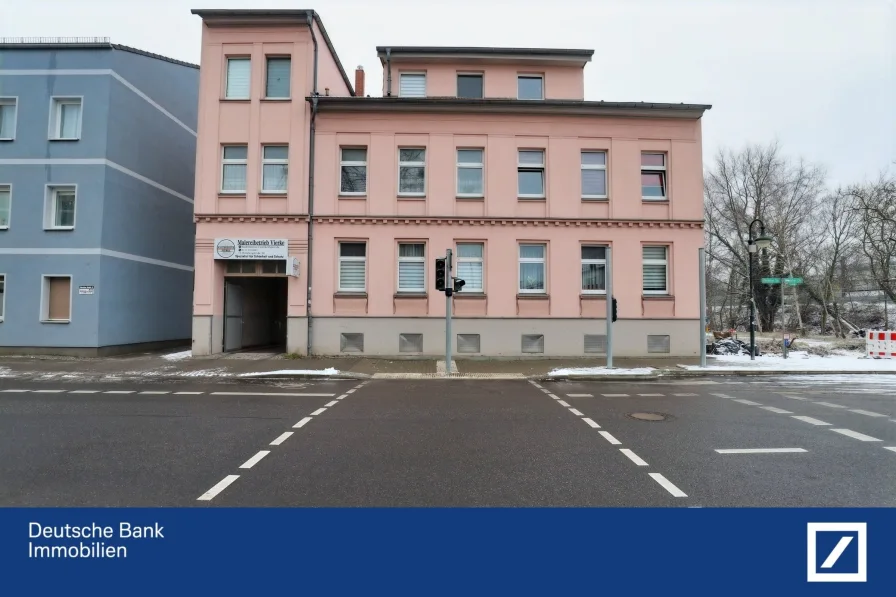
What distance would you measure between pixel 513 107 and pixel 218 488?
52.8 ft

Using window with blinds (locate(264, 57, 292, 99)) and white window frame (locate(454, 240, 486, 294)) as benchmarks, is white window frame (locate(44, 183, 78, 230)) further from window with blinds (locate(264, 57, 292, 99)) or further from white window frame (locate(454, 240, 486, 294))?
white window frame (locate(454, 240, 486, 294))

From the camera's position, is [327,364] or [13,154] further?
[13,154]

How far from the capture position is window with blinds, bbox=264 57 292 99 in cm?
1725

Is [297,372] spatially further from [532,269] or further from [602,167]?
[602,167]

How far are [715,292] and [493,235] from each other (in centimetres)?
2761

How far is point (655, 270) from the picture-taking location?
17.7 metres

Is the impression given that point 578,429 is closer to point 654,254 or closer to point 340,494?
point 340,494

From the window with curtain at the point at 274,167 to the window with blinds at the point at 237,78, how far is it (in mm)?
2215

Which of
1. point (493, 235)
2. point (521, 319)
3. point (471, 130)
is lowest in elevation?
point (521, 319)

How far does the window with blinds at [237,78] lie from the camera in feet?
56.6

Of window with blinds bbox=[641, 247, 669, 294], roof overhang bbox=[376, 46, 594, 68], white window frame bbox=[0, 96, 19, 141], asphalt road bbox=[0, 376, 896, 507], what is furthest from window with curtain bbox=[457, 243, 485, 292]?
white window frame bbox=[0, 96, 19, 141]

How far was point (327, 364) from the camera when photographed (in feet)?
48.1
